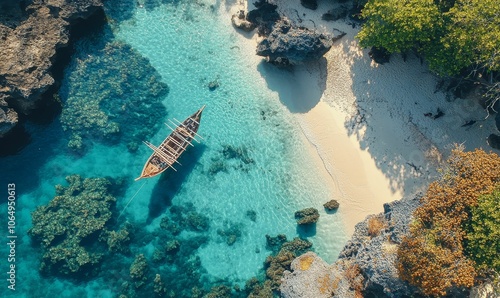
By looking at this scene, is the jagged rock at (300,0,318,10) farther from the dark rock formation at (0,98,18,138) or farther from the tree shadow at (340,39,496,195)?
the dark rock formation at (0,98,18,138)

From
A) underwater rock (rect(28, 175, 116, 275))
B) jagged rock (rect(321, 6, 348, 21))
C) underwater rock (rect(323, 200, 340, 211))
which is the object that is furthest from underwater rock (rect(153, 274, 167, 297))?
jagged rock (rect(321, 6, 348, 21))

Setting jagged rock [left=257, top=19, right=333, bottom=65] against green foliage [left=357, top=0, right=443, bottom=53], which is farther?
jagged rock [left=257, top=19, right=333, bottom=65]

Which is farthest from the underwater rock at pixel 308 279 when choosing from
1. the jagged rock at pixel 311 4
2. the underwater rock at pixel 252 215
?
the jagged rock at pixel 311 4

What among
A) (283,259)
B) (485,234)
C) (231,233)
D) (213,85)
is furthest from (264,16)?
(485,234)

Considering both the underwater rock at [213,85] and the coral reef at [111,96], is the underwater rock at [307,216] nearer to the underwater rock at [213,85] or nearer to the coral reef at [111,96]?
the underwater rock at [213,85]

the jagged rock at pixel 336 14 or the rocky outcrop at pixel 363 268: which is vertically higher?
the jagged rock at pixel 336 14

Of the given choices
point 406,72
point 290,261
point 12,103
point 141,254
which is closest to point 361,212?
point 290,261

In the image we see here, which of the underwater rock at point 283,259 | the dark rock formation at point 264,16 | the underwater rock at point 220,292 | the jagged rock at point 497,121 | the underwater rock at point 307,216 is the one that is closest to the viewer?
the jagged rock at point 497,121

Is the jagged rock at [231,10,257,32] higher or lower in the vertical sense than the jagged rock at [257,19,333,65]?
lower

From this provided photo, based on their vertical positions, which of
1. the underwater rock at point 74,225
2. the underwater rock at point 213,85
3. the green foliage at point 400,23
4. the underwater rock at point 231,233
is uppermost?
the green foliage at point 400,23
